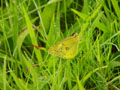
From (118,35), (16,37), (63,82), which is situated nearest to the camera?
(63,82)

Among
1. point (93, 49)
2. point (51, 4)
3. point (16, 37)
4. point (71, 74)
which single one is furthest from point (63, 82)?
point (51, 4)

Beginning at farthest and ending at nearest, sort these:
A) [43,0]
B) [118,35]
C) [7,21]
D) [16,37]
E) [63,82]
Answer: [43,0], [7,21], [16,37], [118,35], [63,82]

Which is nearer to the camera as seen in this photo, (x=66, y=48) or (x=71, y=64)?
(x=66, y=48)

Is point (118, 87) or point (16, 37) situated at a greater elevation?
point (16, 37)

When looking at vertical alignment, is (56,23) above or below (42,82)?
above

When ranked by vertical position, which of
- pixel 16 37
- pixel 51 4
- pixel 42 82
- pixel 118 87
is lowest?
pixel 118 87

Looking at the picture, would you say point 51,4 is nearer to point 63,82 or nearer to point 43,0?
point 43,0

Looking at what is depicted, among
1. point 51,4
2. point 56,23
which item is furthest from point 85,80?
point 51,4

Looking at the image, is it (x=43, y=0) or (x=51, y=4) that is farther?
(x=43, y=0)

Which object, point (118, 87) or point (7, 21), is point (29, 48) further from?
point (118, 87)
